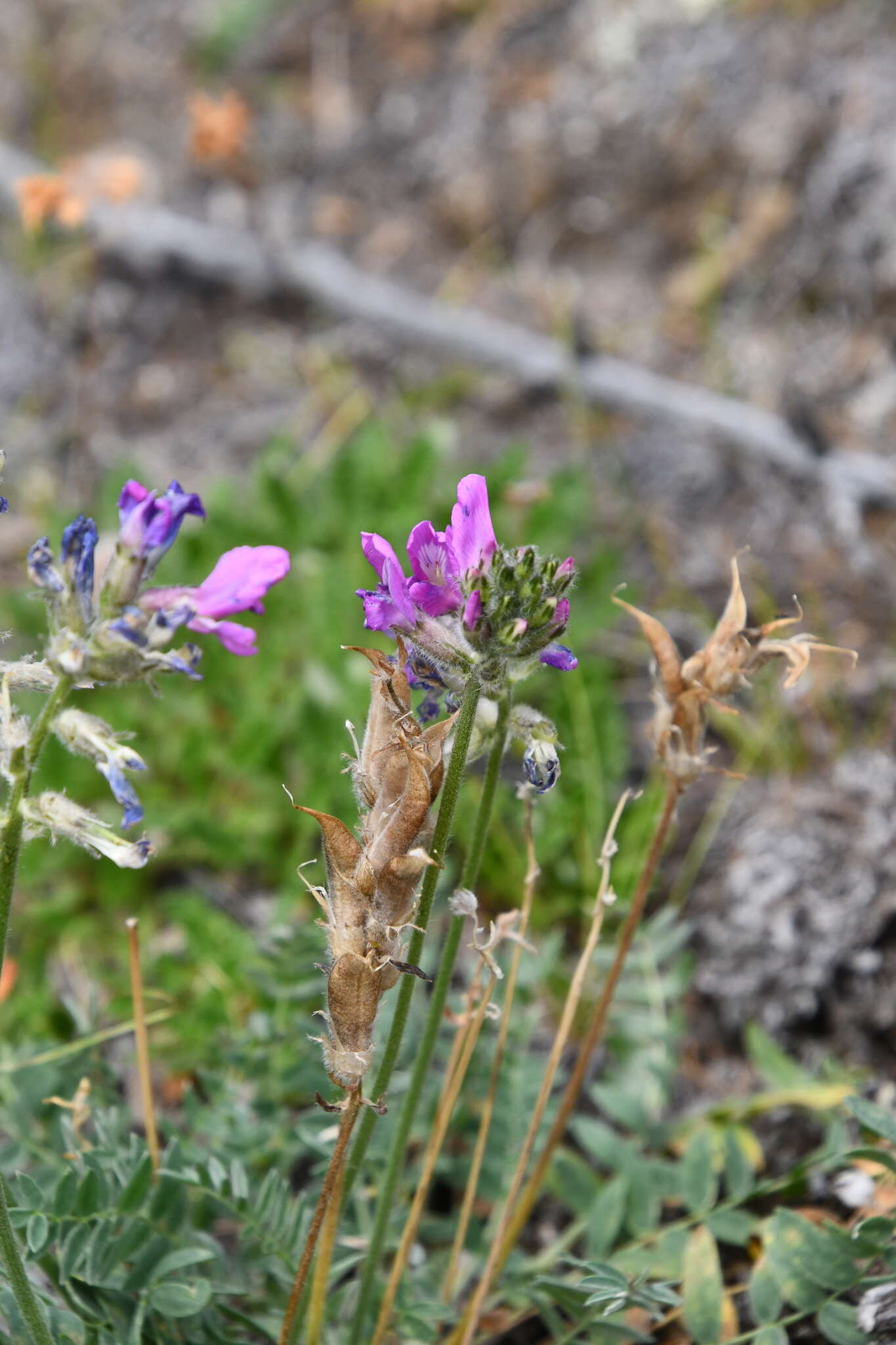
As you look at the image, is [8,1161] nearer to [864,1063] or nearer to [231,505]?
[864,1063]

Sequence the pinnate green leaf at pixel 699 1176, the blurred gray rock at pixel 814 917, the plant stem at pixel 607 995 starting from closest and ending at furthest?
the plant stem at pixel 607 995 < the pinnate green leaf at pixel 699 1176 < the blurred gray rock at pixel 814 917

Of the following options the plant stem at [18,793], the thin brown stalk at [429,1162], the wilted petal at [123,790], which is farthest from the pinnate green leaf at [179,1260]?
the wilted petal at [123,790]

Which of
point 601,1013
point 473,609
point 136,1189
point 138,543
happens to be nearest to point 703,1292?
point 601,1013

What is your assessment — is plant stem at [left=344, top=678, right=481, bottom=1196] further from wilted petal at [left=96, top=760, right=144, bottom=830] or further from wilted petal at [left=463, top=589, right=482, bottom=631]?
wilted petal at [left=96, top=760, right=144, bottom=830]

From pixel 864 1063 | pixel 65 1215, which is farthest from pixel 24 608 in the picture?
pixel 864 1063

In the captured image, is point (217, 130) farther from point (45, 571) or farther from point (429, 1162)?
point (429, 1162)

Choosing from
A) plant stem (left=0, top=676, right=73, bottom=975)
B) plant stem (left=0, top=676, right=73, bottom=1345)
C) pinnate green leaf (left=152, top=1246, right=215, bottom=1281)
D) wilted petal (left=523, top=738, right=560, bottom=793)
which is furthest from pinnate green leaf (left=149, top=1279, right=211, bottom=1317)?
wilted petal (left=523, top=738, right=560, bottom=793)

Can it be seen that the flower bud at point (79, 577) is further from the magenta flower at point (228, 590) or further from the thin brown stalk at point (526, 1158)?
the thin brown stalk at point (526, 1158)
